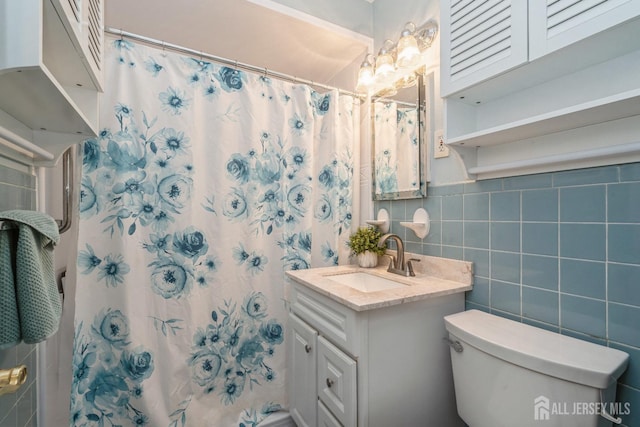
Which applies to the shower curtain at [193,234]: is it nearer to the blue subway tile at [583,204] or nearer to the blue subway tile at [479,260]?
the blue subway tile at [479,260]

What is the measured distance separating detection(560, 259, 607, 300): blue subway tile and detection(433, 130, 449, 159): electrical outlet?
625 millimetres

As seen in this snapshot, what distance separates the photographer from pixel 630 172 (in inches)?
30.0

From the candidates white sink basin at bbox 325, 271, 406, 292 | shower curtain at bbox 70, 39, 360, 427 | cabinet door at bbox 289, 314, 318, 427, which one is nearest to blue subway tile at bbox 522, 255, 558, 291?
white sink basin at bbox 325, 271, 406, 292

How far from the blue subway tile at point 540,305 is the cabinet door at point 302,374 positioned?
81cm

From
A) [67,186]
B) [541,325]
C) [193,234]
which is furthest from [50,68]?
[541,325]

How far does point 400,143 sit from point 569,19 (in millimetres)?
843

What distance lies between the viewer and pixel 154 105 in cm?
125

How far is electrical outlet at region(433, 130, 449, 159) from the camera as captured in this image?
50.6 inches

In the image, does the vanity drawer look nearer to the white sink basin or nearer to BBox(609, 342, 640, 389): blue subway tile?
the white sink basin

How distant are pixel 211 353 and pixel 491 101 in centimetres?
168

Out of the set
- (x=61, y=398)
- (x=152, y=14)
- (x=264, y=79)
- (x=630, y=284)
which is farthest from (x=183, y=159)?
(x=630, y=284)

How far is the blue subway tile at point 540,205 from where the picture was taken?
3.00 ft

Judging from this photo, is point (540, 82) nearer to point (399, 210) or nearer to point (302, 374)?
point (399, 210)

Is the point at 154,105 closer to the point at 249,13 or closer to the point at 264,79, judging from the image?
the point at 264,79
